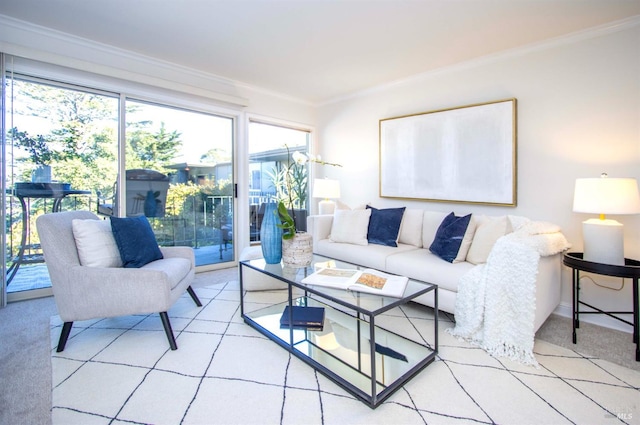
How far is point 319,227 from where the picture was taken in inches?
140

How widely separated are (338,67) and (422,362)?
3044mm

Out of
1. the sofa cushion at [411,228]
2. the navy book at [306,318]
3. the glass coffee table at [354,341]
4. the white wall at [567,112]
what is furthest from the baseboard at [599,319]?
the navy book at [306,318]

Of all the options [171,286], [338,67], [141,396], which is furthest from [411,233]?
[141,396]

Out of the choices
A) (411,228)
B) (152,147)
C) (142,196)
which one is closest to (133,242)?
(142,196)

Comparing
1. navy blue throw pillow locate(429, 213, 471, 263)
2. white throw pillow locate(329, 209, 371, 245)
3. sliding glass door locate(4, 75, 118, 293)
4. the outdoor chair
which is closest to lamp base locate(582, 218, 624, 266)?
navy blue throw pillow locate(429, 213, 471, 263)

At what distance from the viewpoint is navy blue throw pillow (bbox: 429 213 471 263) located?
2.51 metres

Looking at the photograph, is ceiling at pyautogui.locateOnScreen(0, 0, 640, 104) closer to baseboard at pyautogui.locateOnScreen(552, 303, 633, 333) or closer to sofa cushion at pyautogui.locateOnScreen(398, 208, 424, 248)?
sofa cushion at pyautogui.locateOnScreen(398, 208, 424, 248)

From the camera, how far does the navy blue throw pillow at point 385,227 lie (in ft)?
10.3

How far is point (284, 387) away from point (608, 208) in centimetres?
232

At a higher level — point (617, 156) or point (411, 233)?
point (617, 156)

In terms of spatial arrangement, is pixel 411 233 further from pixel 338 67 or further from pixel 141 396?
pixel 141 396

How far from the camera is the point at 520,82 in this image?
2.92 meters

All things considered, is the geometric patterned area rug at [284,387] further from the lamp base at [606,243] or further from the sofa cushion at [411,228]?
the sofa cushion at [411,228]

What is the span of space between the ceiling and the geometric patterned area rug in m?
2.42
